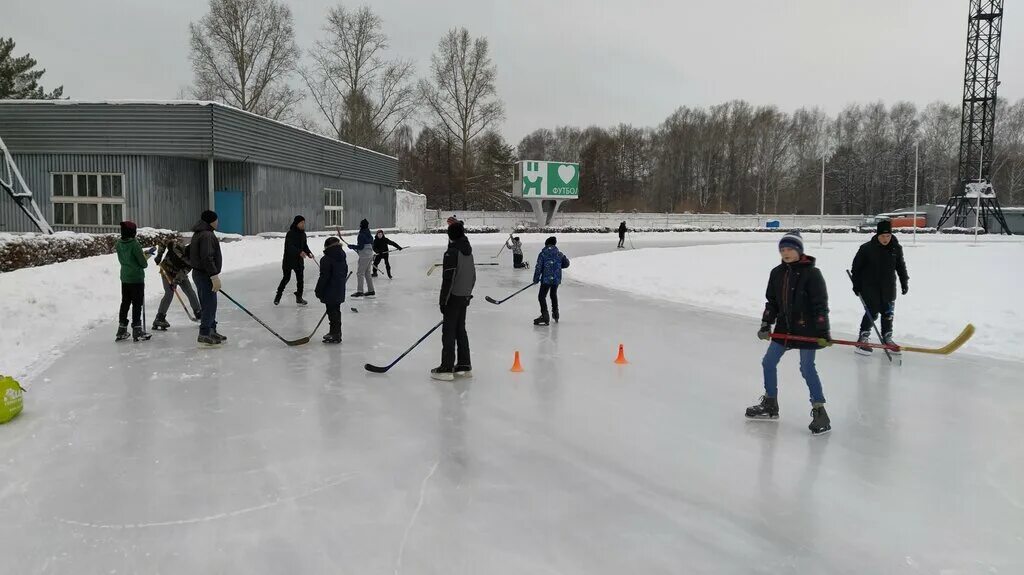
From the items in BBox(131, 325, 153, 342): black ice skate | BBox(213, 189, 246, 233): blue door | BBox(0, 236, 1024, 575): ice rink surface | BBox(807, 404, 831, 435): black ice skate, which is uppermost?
BBox(213, 189, 246, 233): blue door

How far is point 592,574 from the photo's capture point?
3.06 m

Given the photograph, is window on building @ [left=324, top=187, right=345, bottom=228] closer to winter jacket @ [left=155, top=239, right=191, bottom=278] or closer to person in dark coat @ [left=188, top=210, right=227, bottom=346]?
winter jacket @ [left=155, top=239, right=191, bottom=278]

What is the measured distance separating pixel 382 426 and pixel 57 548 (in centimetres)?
237

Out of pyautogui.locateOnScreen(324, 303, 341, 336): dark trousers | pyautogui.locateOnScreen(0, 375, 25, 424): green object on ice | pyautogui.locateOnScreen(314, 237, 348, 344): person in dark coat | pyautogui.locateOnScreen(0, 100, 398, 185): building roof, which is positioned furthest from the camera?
pyautogui.locateOnScreen(0, 100, 398, 185): building roof

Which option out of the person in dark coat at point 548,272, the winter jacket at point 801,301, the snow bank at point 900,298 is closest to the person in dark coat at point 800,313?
the winter jacket at point 801,301

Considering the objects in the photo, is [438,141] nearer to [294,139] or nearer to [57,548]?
[294,139]

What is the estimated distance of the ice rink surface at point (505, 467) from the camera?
328 centimetres

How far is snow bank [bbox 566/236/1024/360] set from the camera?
381 inches

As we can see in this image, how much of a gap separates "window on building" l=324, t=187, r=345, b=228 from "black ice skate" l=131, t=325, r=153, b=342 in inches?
1039

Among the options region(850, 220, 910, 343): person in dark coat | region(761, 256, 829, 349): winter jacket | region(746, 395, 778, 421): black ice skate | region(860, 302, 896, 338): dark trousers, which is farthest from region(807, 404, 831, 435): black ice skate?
region(860, 302, 896, 338): dark trousers

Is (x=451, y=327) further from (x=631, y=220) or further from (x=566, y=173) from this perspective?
(x=631, y=220)

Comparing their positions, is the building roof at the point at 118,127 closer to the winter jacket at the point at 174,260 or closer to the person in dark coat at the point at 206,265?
the winter jacket at the point at 174,260

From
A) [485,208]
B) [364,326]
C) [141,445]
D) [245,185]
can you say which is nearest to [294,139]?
[245,185]

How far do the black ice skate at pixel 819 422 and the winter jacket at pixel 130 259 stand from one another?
7.83 meters
